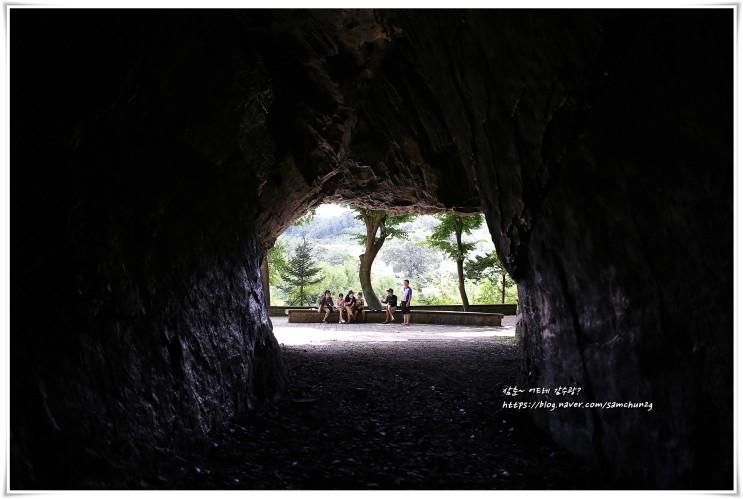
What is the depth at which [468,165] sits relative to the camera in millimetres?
6398

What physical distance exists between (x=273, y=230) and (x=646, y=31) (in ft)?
26.3

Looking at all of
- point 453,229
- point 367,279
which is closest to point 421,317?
point 367,279

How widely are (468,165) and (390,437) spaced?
3719mm

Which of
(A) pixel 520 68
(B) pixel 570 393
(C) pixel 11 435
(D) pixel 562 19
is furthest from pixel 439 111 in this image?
(C) pixel 11 435

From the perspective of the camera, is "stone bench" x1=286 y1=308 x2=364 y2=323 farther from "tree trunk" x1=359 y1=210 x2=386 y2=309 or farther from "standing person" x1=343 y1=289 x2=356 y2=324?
"tree trunk" x1=359 y1=210 x2=386 y2=309

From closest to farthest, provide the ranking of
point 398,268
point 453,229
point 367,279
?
1. point 453,229
2. point 367,279
3. point 398,268

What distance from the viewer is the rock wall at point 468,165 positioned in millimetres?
2889

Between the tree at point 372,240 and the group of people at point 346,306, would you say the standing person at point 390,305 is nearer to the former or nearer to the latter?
the group of people at point 346,306

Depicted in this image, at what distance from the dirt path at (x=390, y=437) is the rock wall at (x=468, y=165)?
41 centimetres

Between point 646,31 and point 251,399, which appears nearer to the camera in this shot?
point 646,31

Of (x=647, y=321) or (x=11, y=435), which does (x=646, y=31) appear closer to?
(x=647, y=321)

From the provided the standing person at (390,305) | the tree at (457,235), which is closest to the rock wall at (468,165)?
the standing person at (390,305)

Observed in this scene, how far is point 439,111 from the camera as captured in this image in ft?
25.3

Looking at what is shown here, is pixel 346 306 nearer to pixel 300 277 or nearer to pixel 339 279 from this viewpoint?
pixel 300 277
